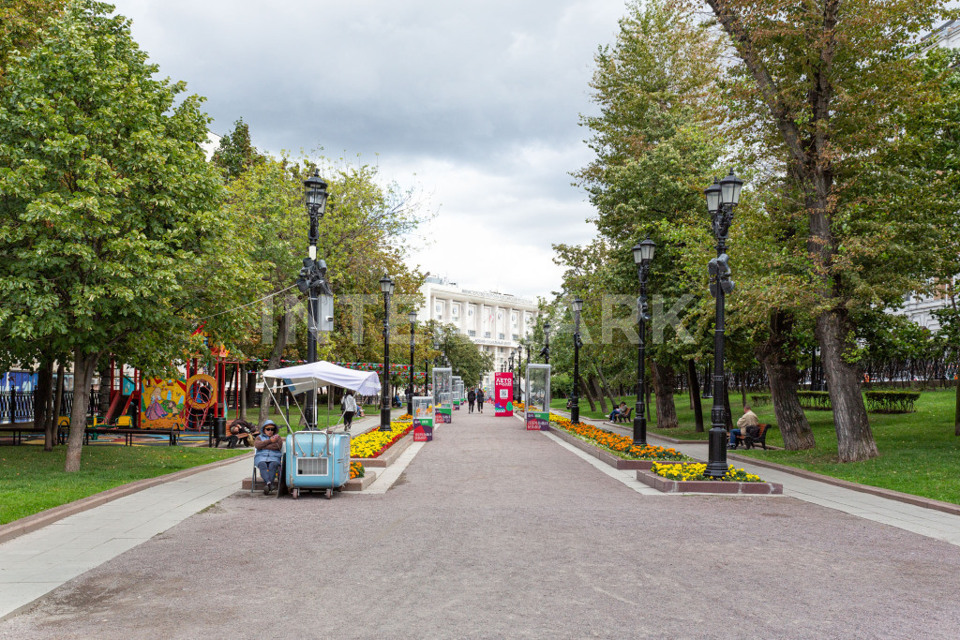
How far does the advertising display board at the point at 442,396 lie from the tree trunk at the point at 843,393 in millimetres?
25477

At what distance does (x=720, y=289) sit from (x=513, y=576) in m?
9.34

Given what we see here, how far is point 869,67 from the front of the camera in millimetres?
17516

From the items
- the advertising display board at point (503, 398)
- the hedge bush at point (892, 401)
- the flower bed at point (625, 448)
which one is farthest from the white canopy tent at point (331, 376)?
the advertising display board at point (503, 398)

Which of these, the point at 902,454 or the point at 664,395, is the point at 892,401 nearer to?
the point at 664,395

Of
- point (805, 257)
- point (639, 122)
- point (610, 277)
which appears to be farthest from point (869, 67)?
point (639, 122)

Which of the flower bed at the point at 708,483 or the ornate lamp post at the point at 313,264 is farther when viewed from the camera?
the ornate lamp post at the point at 313,264

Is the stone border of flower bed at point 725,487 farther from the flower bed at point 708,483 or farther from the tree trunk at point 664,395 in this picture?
the tree trunk at point 664,395

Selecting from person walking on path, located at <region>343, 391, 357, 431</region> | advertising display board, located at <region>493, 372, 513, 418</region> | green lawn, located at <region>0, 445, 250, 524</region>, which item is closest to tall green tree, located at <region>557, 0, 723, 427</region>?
person walking on path, located at <region>343, 391, 357, 431</region>

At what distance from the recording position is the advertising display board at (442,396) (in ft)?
137

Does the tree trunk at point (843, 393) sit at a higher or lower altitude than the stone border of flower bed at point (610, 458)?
higher

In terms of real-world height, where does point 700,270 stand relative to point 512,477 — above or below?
above

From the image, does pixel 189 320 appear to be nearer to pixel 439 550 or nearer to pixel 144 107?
pixel 144 107

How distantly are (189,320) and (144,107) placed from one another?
496cm

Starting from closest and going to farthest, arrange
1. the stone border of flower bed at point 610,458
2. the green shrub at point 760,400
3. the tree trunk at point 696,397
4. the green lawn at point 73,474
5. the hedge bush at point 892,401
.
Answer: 1. the green lawn at point 73,474
2. the stone border of flower bed at point 610,458
3. the hedge bush at point 892,401
4. the tree trunk at point 696,397
5. the green shrub at point 760,400
